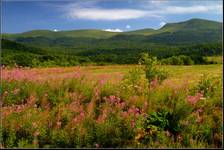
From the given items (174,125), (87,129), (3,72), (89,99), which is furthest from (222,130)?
(3,72)

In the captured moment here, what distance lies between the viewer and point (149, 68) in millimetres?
11781

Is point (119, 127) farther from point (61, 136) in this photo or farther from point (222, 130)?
point (222, 130)

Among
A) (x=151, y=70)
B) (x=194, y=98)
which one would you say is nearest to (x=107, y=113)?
(x=194, y=98)

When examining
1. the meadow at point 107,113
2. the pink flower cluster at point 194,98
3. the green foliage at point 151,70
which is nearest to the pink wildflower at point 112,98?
the meadow at point 107,113

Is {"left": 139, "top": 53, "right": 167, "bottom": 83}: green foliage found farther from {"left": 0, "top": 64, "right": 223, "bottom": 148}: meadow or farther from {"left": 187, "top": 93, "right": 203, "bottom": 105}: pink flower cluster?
{"left": 187, "top": 93, "right": 203, "bottom": 105}: pink flower cluster

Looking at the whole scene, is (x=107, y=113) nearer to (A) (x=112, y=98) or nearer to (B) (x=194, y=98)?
(A) (x=112, y=98)

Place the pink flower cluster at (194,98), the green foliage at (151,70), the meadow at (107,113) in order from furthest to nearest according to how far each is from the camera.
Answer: the green foliage at (151,70)
the pink flower cluster at (194,98)
the meadow at (107,113)

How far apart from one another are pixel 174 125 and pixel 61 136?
204 centimetres

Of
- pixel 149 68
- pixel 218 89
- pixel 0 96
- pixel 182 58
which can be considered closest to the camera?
pixel 0 96

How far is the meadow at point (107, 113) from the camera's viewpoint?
759 cm

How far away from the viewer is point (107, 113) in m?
8.02

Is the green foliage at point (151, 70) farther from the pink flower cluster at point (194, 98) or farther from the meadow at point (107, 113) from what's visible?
the pink flower cluster at point (194, 98)

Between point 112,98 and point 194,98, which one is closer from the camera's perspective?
point 112,98

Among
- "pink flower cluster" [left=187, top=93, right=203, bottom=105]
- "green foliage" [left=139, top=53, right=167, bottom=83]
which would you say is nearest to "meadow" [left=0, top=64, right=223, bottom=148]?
"pink flower cluster" [left=187, top=93, right=203, bottom=105]
